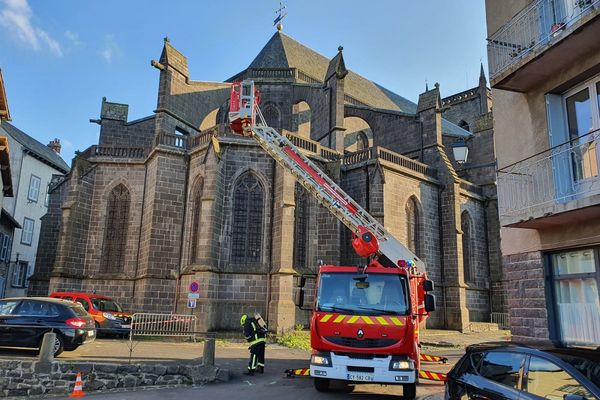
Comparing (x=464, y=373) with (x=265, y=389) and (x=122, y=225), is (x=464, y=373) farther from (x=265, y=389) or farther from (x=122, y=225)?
(x=122, y=225)

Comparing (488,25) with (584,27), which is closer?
(584,27)

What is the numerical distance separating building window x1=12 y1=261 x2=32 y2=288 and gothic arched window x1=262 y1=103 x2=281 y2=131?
69.2 feet

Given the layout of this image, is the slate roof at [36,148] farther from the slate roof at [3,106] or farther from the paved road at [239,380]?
the paved road at [239,380]

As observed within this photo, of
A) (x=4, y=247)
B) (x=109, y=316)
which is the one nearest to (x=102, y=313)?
(x=109, y=316)

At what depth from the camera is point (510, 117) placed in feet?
30.5

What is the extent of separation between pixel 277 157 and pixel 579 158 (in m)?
8.78

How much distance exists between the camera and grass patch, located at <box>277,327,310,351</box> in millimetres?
16414

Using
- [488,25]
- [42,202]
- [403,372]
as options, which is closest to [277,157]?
[488,25]

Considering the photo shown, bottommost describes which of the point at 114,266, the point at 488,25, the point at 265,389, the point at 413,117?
the point at 265,389

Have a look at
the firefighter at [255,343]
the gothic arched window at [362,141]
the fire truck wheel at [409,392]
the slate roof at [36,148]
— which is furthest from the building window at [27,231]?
the fire truck wheel at [409,392]

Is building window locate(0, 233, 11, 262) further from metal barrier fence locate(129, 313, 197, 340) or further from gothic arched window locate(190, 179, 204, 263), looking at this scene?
metal barrier fence locate(129, 313, 197, 340)

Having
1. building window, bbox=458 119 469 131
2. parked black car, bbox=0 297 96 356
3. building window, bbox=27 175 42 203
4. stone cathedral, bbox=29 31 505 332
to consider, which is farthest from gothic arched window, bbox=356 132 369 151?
building window, bbox=27 175 42 203

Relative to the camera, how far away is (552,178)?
792 centimetres

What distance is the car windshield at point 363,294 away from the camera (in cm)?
843
